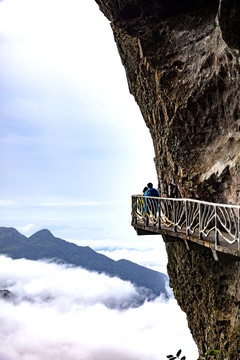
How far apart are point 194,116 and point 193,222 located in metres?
4.24

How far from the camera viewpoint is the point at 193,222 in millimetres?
13289

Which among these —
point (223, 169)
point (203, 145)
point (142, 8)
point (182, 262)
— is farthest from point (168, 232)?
point (142, 8)

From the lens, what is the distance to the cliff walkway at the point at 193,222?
923cm

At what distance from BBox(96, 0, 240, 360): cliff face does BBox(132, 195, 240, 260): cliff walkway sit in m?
0.94

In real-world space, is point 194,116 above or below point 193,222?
above

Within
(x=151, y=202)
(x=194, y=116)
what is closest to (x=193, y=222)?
(x=151, y=202)

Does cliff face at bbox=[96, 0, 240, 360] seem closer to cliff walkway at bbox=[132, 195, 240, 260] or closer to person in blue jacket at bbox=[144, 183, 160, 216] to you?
cliff walkway at bbox=[132, 195, 240, 260]

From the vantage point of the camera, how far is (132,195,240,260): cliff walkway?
923 centimetres

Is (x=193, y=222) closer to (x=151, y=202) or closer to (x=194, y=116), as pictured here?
(x=151, y=202)

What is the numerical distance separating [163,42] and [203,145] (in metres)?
4.78

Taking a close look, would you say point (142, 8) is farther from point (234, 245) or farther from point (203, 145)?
point (234, 245)

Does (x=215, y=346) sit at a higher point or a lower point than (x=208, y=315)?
lower

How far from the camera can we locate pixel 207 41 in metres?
14.4

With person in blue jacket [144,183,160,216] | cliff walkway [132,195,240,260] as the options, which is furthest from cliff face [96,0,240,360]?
person in blue jacket [144,183,160,216]
